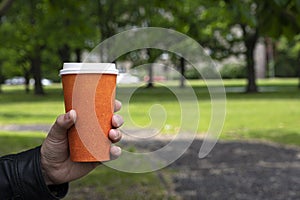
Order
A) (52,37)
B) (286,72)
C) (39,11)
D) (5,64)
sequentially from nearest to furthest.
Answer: (39,11) < (52,37) < (5,64) < (286,72)

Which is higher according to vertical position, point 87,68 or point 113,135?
point 87,68

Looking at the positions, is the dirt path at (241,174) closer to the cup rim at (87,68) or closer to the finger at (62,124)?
the finger at (62,124)

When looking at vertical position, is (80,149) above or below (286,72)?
above

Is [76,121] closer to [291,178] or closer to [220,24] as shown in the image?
[291,178]

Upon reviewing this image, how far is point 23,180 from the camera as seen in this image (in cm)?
186

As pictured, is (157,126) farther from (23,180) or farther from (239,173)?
(239,173)

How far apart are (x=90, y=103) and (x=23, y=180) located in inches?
18.2

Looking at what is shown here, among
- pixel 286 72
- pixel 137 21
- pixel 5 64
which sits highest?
pixel 137 21

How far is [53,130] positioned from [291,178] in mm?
4718

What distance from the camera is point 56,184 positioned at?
76.7 inches

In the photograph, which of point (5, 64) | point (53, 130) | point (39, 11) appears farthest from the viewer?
point (5, 64)

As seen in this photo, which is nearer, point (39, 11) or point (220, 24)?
point (39, 11)

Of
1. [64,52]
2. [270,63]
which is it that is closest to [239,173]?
[64,52]

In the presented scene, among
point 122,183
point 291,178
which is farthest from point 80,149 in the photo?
point 291,178
